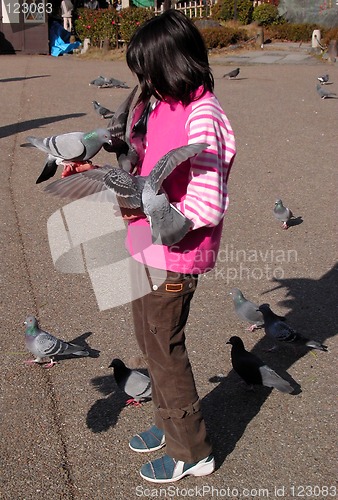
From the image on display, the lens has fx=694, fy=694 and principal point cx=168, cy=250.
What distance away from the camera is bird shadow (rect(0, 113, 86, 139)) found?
11.9 meters

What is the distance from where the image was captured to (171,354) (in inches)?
120

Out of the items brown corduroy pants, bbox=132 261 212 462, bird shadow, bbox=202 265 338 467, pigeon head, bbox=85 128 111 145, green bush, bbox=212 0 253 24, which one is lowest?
green bush, bbox=212 0 253 24

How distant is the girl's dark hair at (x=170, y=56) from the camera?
2713 mm


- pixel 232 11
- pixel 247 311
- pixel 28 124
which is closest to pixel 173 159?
pixel 247 311

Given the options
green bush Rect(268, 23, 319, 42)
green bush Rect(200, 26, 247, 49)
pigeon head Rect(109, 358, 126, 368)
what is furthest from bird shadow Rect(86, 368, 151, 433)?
green bush Rect(268, 23, 319, 42)

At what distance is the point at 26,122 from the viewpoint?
501 inches

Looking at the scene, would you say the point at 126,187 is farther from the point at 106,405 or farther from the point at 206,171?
the point at 106,405

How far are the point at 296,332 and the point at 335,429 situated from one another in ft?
2.83

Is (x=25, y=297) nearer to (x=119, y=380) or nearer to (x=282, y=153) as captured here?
(x=119, y=380)

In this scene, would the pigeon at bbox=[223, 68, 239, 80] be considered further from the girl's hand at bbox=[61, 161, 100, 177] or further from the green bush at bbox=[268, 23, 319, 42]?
the girl's hand at bbox=[61, 161, 100, 177]

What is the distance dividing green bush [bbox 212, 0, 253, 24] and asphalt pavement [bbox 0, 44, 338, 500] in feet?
78.5

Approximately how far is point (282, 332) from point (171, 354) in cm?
162

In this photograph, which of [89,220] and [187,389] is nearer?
[187,389]

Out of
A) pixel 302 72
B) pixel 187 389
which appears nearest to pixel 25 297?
pixel 187 389
